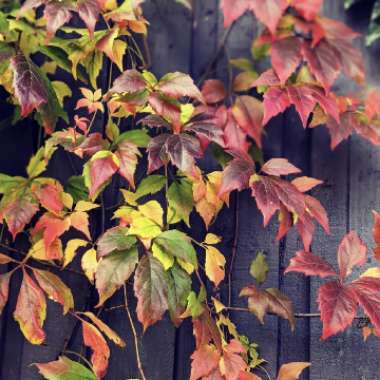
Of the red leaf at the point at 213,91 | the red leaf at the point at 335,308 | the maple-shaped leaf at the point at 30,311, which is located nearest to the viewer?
the red leaf at the point at 335,308

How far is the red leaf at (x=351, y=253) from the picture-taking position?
1.16 m

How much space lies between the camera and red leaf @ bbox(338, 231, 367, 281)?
45.6 inches

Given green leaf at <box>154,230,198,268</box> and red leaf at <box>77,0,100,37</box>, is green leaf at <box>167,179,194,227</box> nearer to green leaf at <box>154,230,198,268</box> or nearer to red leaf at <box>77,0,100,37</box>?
green leaf at <box>154,230,198,268</box>

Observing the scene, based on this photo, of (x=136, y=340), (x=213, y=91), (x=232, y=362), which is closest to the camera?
(x=232, y=362)

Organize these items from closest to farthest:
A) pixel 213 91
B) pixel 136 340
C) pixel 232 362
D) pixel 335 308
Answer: pixel 335 308, pixel 232 362, pixel 136 340, pixel 213 91

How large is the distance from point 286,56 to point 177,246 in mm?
437

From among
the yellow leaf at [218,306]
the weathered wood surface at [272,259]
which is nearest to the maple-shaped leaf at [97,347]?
the weathered wood surface at [272,259]

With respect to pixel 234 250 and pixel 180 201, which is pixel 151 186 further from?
pixel 234 250

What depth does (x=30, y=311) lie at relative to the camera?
114cm

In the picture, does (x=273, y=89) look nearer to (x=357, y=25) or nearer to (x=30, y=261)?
(x=357, y=25)

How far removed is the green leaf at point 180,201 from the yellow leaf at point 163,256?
0.34ft

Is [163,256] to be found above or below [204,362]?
above

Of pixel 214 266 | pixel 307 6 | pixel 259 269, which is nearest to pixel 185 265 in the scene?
pixel 214 266

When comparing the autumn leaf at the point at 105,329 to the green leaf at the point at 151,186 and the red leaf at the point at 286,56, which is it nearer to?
the green leaf at the point at 151,186
